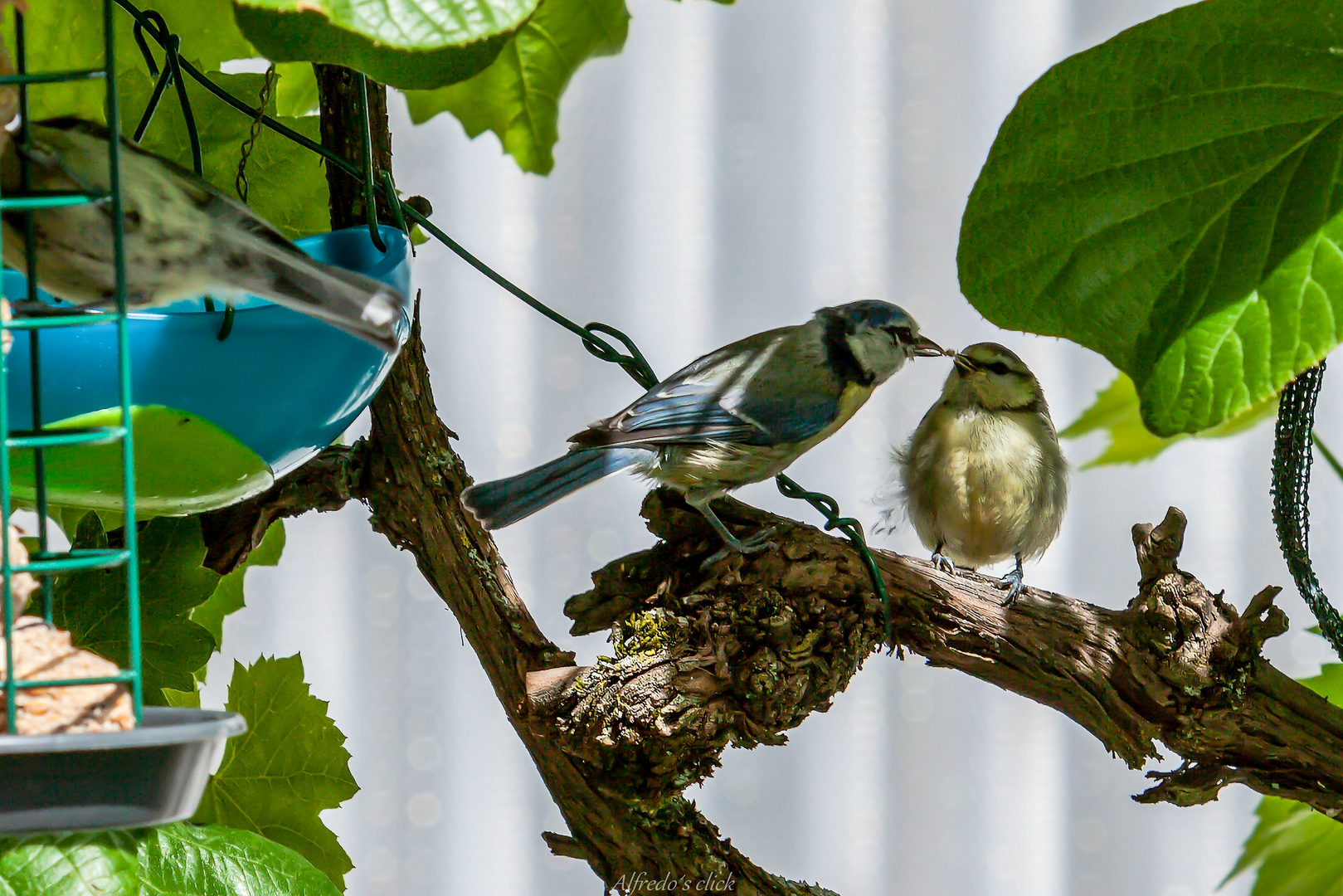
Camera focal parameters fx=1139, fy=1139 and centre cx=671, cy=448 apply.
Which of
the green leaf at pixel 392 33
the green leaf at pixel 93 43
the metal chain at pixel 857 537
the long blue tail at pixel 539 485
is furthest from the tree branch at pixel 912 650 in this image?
the green leaf at pixel 93 43

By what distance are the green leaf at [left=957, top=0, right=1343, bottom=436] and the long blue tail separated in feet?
1.49

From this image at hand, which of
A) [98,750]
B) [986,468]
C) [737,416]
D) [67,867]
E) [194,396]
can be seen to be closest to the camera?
[98,750]

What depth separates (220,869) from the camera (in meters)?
0.78

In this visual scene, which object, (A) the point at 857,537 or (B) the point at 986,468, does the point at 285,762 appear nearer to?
(A) the point at 857,537

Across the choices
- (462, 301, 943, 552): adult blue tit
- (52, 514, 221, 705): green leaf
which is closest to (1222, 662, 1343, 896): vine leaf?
(462, 301, 943, 552): adult blue tit

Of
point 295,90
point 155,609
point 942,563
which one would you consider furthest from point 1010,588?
point 295,90

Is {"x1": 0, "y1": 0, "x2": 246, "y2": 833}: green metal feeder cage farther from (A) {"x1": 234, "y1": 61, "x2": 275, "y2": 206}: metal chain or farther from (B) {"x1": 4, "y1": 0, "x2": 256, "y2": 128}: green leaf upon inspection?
(B) {"x1": 4, "y1": 0, "x2": 256, "y2": 128}: green leaf

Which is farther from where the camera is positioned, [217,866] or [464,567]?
[464,567]

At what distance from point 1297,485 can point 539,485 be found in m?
0.68

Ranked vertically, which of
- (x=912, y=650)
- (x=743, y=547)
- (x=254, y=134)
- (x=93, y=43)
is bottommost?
(x=912, y=650)

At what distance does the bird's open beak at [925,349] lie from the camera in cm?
139

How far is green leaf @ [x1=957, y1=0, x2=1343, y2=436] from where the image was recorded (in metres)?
0.75

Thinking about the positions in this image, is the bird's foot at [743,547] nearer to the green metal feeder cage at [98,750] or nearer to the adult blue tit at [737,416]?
the adult blue tit at [737,416]

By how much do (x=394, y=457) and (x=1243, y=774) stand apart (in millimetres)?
834
